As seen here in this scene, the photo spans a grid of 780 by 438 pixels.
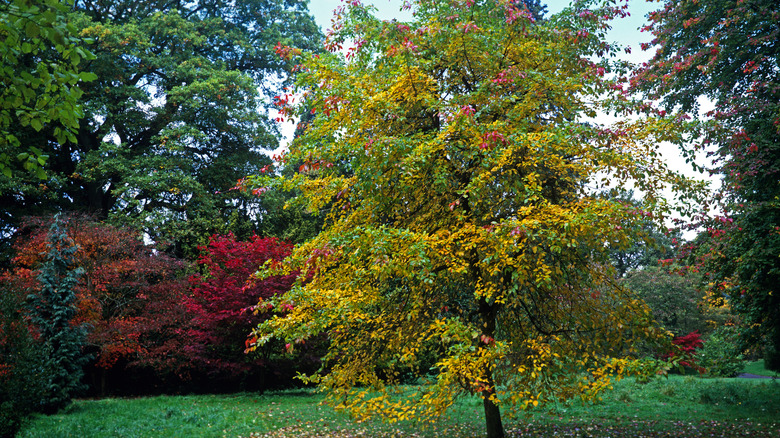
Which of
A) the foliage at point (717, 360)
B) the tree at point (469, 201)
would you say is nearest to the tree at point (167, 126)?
the tree at point (469, 201)

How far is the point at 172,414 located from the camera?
922cm

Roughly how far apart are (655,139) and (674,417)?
5895 millimetres

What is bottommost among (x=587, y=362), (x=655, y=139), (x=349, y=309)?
(x=587, y=362)

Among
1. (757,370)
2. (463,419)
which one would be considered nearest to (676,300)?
(757,370)

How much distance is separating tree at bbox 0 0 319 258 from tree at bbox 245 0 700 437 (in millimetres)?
11610

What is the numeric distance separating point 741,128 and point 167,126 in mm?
18594

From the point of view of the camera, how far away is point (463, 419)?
932 cm

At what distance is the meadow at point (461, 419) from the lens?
773cm

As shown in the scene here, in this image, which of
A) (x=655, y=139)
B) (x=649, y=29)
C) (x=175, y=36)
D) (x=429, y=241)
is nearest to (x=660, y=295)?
(x=649, y=29)

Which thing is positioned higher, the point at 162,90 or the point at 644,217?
the point at 162,90

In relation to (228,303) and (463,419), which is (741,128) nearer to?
(463,419)

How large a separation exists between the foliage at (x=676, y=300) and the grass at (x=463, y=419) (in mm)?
13794

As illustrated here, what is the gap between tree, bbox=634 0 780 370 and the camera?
8234mm

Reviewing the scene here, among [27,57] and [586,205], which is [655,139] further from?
[27,57]
